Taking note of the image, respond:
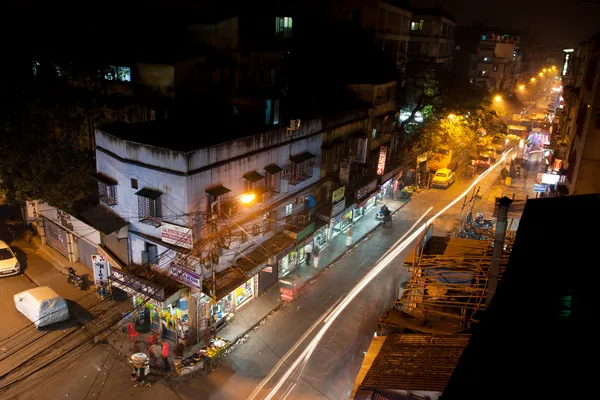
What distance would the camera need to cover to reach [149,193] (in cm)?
2030

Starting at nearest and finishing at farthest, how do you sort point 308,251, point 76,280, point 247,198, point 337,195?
point 247,198 < point 76,280 < point 337,195 < point 308,251

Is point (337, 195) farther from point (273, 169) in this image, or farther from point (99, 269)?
point (99, 269)

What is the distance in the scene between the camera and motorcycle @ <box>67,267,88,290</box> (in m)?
25.8

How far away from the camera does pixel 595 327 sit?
347 inches

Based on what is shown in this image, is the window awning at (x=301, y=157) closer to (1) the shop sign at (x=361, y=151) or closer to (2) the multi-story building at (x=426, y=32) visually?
(1) the shop sign at (x=361, y=151)

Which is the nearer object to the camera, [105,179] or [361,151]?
[105,179]

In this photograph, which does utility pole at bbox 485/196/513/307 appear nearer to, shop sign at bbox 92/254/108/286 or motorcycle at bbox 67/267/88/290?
shop sign at bbox 92/254/108/286

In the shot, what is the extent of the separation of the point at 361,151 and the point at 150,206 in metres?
17.3

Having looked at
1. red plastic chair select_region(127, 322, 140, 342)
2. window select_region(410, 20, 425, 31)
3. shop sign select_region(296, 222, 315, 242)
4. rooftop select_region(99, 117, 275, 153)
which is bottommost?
red plastic chair select_region(127, 322, 140, 342)

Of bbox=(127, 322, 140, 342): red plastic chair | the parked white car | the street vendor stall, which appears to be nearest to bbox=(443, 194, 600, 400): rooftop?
the street vendor stall

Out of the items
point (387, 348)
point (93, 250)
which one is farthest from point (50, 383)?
point (387, 348)

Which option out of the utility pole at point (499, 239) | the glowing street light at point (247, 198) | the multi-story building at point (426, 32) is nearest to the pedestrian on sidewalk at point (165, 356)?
the glowing street light at point (247, 198)

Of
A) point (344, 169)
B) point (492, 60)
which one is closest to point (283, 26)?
point (344, 169)

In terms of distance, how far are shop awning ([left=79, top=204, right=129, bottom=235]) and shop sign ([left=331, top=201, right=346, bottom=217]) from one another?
41.2 ft
